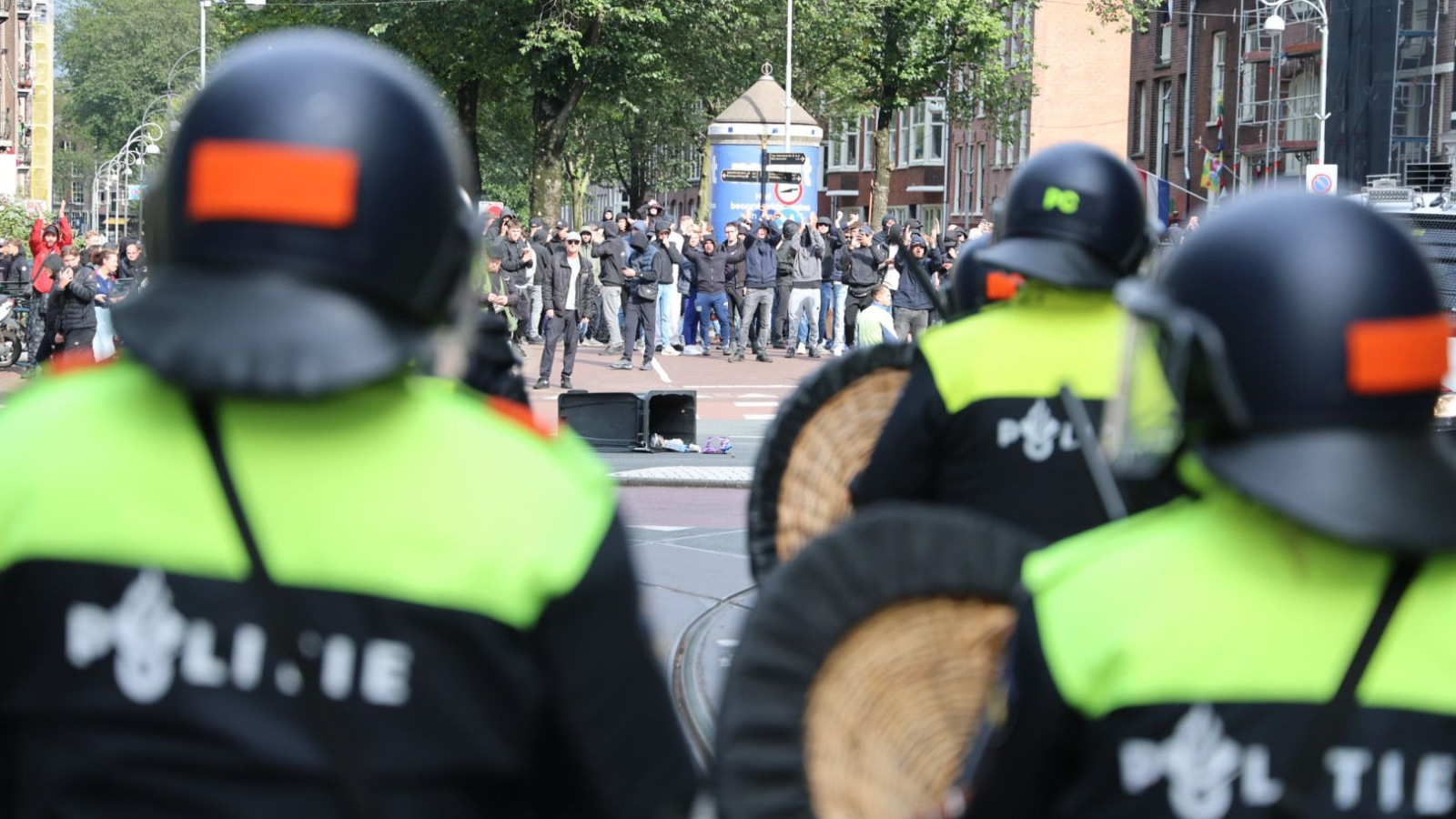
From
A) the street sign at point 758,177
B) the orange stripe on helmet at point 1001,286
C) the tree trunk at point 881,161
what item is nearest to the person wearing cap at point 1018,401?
the orange stripe on helmet at point 1001,286

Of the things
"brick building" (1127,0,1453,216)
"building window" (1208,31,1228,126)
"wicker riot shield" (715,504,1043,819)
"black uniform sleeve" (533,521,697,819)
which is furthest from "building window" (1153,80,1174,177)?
"black uniform sleeve" (533,521,697,819)

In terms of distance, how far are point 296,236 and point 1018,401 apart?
2.72 meters

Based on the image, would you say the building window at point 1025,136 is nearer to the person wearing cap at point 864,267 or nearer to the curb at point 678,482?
the person wearing cap at point 864,267

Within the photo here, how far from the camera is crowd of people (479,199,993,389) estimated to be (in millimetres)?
26453

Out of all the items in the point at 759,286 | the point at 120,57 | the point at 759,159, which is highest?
the point at 120,57

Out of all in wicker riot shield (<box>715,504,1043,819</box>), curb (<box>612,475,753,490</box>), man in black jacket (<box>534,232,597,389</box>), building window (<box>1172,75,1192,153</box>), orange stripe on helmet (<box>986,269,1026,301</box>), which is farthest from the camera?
building window (<box>1172,75,1192,153</box>)

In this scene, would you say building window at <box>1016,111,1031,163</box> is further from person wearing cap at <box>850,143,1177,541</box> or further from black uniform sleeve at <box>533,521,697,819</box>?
black uniform sleeve at <box>533,521,697,819</box>

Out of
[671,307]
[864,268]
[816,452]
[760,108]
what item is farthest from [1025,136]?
[816,452]

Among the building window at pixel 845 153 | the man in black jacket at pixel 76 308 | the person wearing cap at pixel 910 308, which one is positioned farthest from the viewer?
the building window at pixel 845 153

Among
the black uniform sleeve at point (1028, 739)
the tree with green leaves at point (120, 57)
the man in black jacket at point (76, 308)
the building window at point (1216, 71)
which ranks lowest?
the man in black jacket at point (76, 308)

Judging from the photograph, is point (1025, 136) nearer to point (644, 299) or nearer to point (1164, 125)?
point (1164, 125)

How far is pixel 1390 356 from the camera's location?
77.1 inches

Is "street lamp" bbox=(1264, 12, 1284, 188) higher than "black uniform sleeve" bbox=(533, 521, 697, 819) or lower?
higher

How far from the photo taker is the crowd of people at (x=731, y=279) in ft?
86.8
